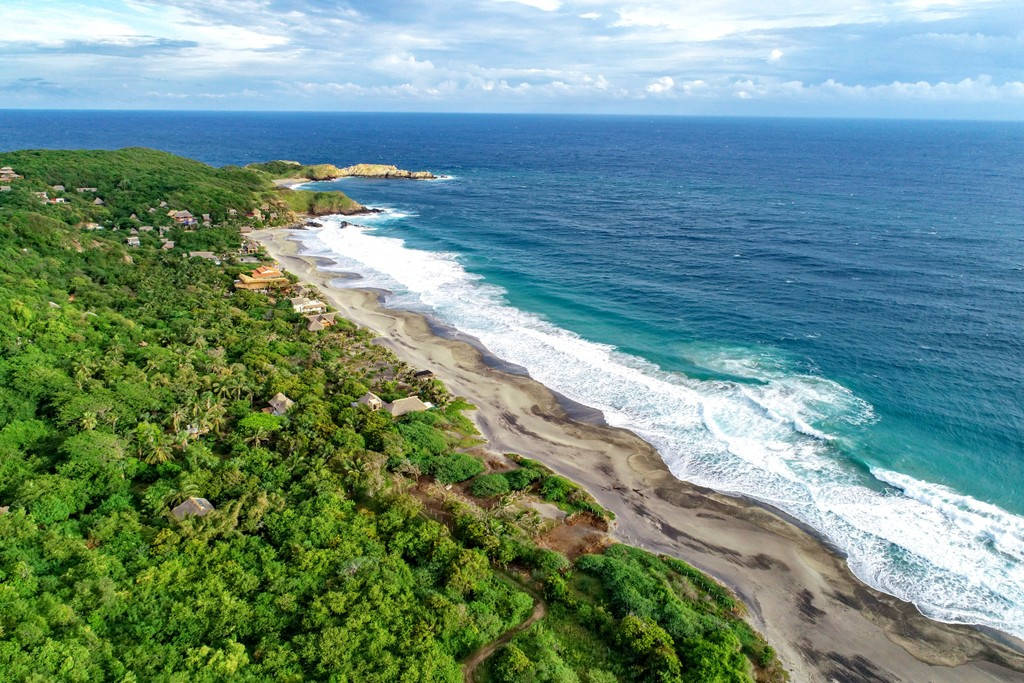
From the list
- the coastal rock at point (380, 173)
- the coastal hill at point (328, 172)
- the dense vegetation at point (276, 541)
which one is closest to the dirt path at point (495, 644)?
the dense vegetation at point (276, 541)

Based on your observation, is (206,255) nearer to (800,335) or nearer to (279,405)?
(279,405)

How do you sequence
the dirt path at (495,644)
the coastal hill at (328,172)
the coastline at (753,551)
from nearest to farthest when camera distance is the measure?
1. the dirt path at (495,644)
2. the coastline at (753,551)
3. the coastal hill at (328,172)

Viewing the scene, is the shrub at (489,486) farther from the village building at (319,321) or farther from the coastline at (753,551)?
the village building at (319,321)

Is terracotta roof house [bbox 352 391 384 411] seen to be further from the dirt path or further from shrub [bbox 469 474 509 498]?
the dirt path

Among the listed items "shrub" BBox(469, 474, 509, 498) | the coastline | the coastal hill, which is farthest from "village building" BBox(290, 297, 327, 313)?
the coastal hill

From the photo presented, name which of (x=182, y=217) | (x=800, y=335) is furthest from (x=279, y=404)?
(x=182, y=217)

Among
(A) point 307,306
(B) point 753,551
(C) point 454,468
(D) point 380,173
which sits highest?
(D) point 380,173

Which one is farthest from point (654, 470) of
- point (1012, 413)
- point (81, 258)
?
point (81, 258)
